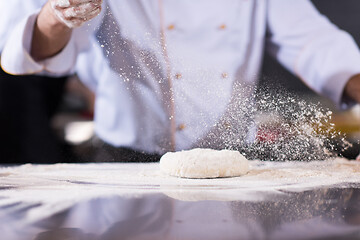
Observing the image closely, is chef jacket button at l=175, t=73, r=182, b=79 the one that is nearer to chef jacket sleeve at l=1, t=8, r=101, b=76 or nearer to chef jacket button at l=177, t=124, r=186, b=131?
chef jacket button at l=177, t=124, r=186, b=131

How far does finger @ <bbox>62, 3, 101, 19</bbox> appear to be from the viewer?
0.88 m

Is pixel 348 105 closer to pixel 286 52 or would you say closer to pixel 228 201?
pixel 286 52

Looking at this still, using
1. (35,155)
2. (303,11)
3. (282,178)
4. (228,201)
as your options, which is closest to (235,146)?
(282,178)

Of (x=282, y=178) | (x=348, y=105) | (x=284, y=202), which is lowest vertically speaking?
(x=348, y=105)

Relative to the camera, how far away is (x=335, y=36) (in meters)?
1.32

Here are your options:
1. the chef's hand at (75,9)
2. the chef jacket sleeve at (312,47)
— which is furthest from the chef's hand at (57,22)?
the chef jacket sleeve at (312,47)

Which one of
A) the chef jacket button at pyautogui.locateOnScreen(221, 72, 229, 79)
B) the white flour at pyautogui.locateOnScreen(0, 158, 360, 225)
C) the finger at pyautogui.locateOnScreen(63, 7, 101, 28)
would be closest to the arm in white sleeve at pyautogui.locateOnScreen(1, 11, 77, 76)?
the finger at pyautogui.locateOnScreen(63, 7, 101, 28)

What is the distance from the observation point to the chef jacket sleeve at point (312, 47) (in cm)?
130

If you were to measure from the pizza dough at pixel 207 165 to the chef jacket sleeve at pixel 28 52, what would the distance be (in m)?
0.46

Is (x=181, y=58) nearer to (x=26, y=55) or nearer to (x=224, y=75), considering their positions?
(x=224, y=75)

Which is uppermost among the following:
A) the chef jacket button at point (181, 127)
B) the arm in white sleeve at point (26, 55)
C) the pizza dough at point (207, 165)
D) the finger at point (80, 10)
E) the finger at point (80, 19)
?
the finger at point (80, 10)

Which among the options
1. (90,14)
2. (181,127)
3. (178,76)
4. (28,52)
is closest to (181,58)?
(178,76)

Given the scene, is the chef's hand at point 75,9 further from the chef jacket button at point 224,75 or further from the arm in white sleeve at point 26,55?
the chef jacket button at point 224,75

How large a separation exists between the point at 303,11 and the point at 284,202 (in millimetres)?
973
